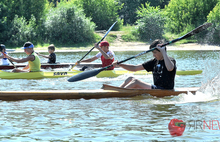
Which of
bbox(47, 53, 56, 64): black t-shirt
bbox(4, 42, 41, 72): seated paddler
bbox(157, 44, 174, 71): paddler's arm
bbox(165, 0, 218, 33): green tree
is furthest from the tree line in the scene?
bbox(157, 44, 174, 71): paddler's arm

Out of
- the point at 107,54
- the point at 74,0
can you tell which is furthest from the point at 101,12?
the point at 107,54

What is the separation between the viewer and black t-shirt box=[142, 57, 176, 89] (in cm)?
731

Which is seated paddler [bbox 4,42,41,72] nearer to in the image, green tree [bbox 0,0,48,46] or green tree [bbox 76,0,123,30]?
green tree [bbox 0,0,48,46]

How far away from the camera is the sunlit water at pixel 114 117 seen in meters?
5.52

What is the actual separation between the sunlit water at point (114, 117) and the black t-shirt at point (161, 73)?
0.35 metres

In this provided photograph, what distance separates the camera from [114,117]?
6.62 metres

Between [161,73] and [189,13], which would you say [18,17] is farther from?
[161,73]

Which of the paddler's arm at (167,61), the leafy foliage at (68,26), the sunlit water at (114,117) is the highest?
the leafy foliage at (68,26)

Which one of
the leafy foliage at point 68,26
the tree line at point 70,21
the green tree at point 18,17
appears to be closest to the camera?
the green tree at point 18,17

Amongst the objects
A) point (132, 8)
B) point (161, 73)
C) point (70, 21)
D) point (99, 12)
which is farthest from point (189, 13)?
point (161, 73)

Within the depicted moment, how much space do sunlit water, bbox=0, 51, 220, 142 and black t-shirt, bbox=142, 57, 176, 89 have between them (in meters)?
0.35

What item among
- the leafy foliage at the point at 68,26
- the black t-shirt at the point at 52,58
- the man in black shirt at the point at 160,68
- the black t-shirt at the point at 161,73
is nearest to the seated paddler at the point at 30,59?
the black t-shirt at the point at 52,58

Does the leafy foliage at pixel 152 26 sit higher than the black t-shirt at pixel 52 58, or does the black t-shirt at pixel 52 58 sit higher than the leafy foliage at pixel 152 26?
the leafy foliage at pixel 152 26

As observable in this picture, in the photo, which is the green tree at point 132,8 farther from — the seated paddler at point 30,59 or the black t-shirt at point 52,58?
the seated paddler at point 30,59
